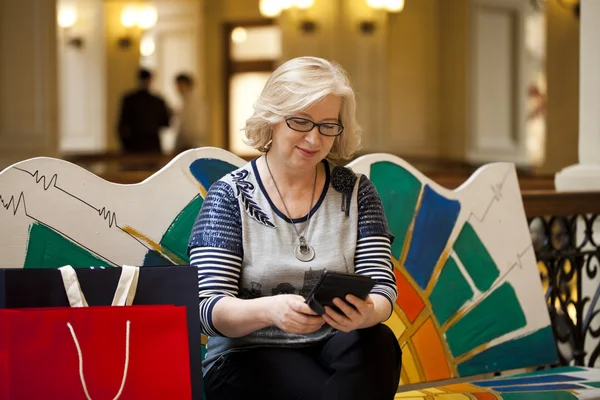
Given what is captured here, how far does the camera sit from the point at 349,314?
2100mm

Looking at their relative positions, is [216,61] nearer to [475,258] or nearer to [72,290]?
[475,258]

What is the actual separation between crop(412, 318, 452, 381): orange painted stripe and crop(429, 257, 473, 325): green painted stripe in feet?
0.20

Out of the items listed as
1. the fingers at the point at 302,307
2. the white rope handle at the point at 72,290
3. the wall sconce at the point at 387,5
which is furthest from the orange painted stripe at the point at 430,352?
the wall sconce at the point at 387,5

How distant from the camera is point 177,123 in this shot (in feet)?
34.4

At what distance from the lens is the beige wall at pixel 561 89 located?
7.95 meters

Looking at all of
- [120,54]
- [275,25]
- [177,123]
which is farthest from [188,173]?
[275,25]

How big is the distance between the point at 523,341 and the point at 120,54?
9.77 m

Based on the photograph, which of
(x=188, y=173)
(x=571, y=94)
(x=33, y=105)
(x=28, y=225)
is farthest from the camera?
(x=33, y=105)

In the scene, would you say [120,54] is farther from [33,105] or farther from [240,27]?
[33,105]

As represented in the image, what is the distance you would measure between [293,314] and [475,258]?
Answer: 1.28 meters

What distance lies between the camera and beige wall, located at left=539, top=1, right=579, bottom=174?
7.95m

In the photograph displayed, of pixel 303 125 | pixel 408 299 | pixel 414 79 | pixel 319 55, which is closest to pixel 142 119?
pixel 319 55

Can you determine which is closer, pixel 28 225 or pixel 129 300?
pixel 129 300

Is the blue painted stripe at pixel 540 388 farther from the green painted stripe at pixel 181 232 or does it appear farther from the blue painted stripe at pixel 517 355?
the green painted stripe at pixel 181 232
